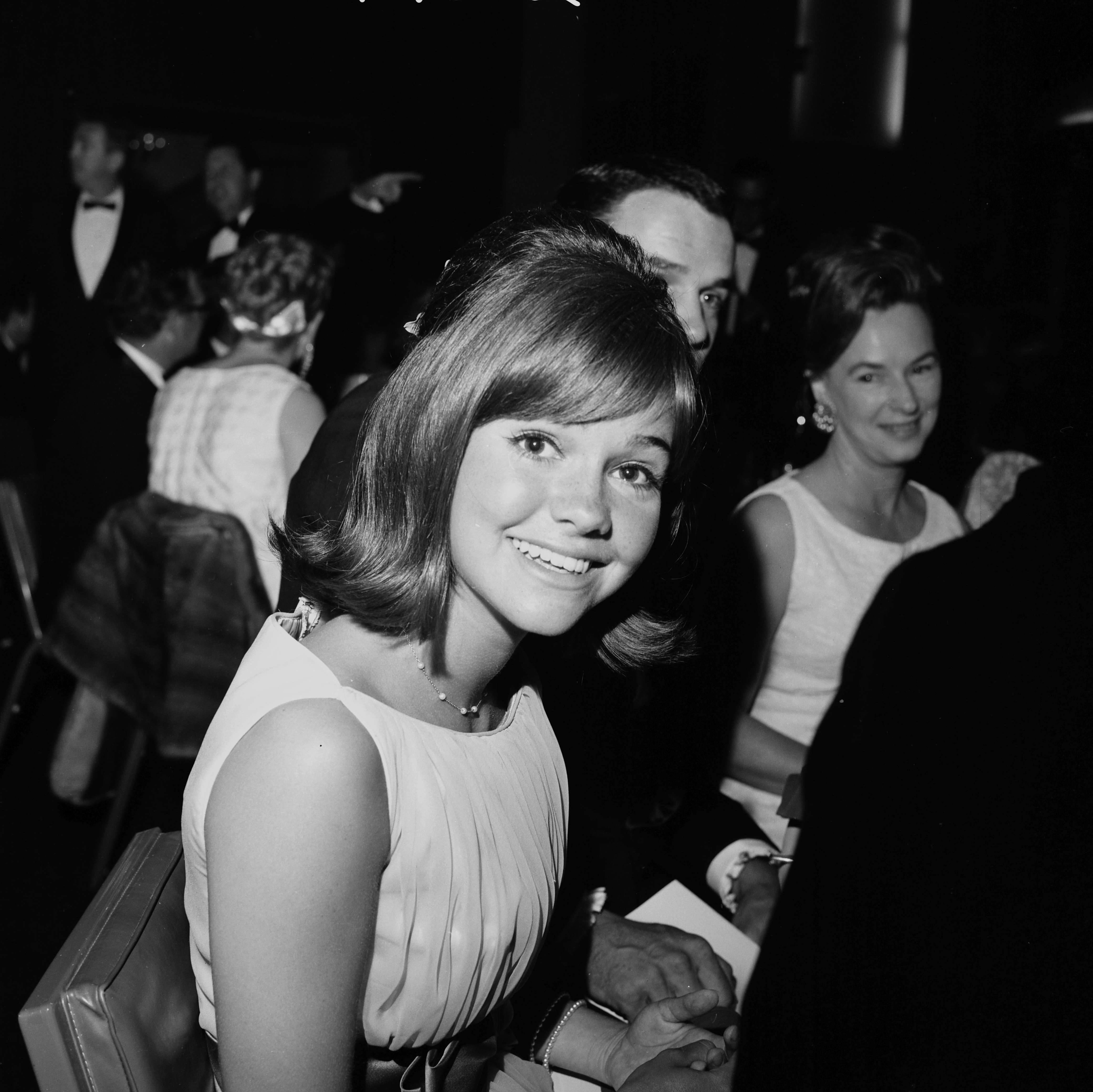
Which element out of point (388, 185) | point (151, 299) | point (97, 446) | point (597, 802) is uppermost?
point (388, 185)

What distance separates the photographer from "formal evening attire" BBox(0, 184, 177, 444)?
308cm

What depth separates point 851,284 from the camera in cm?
155

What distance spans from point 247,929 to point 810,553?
1050 millimetres

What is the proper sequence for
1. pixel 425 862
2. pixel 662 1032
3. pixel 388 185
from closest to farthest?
pixel 425 862, pixel 662 1032, pixel 388 185

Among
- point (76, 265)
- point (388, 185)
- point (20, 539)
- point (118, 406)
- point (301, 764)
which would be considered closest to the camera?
point (301, 764)

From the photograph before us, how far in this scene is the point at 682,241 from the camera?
1308 millimetres

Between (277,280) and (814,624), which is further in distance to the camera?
(277,280)

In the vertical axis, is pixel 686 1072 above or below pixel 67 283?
below

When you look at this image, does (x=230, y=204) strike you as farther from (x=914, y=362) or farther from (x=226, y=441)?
(x=914, y=362)

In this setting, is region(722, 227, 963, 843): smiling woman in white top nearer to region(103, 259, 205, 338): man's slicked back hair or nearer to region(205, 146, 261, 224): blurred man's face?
region(103, 259, 205, 338): man's slicked back hair

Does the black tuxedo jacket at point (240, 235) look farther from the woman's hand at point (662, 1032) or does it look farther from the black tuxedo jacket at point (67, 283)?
the woman's hand at point (662, 1032)

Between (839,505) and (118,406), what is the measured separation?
169 cm

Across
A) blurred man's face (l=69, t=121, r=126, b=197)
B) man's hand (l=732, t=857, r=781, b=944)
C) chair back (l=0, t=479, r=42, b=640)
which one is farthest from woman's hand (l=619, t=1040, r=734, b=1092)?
blurred man's face (l=69, t=121, r=126, b=197)

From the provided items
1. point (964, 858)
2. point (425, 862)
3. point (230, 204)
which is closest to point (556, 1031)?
point (425, 862)
